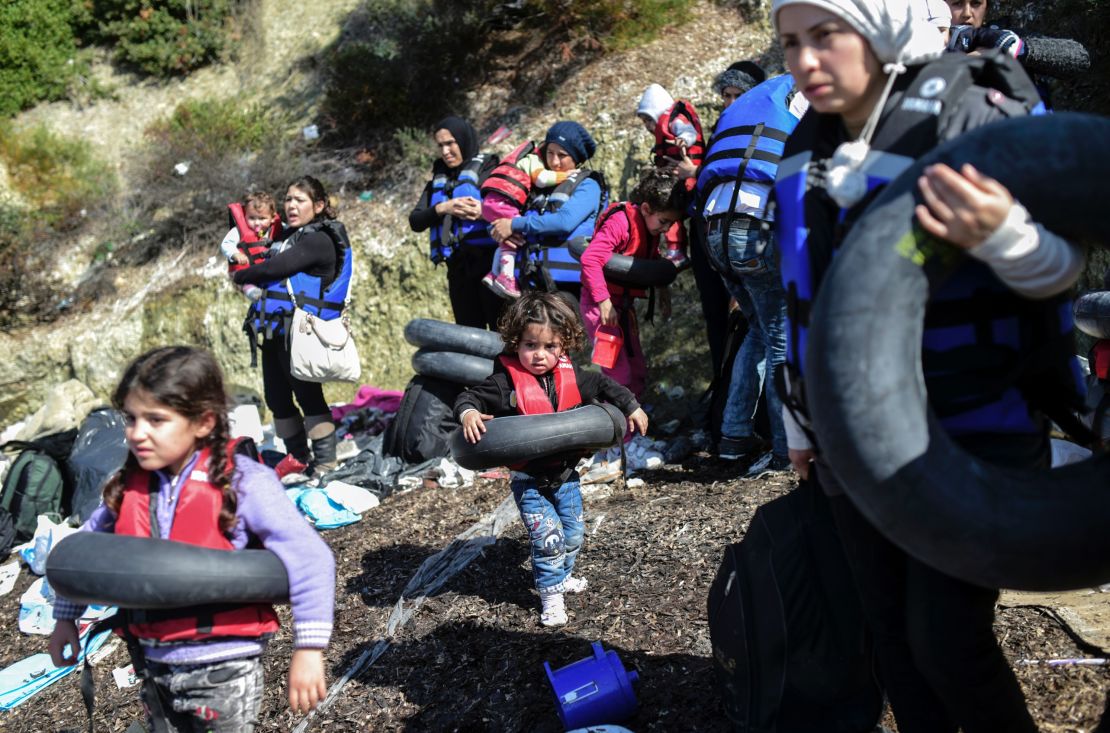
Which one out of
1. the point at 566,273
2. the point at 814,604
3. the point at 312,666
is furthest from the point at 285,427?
the point at 814,604

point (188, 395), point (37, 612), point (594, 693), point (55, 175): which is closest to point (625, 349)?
point (594, 693)

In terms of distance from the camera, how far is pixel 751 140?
5023 millimetres

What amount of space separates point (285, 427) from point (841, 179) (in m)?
5.67

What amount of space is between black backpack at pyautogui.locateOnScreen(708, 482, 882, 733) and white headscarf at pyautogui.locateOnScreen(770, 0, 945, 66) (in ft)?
3.76

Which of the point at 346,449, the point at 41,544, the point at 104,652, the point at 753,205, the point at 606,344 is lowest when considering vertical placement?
the point at 346,449

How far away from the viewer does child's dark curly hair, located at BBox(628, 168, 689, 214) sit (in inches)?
229

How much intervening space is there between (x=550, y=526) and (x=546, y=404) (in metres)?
0.52

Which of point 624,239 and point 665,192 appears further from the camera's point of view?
point 624,239

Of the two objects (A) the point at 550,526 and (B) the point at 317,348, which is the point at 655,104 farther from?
(A) the point at 550,526

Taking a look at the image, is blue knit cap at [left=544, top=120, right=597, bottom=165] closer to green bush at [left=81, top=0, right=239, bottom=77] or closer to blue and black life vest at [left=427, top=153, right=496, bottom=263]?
blue and black life vest at [left=427, top=153, right=496, bottom=263]

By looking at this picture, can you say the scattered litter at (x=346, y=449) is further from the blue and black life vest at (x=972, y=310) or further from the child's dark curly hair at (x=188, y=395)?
the blue and black life vest at (x=972, y=310)

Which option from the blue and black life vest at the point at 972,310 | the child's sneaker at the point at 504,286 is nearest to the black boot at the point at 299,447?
the child's sneaker at the point at 504,286

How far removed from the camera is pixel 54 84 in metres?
14.7

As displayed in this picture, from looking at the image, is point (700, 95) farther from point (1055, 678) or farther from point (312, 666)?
point (312, 666)
